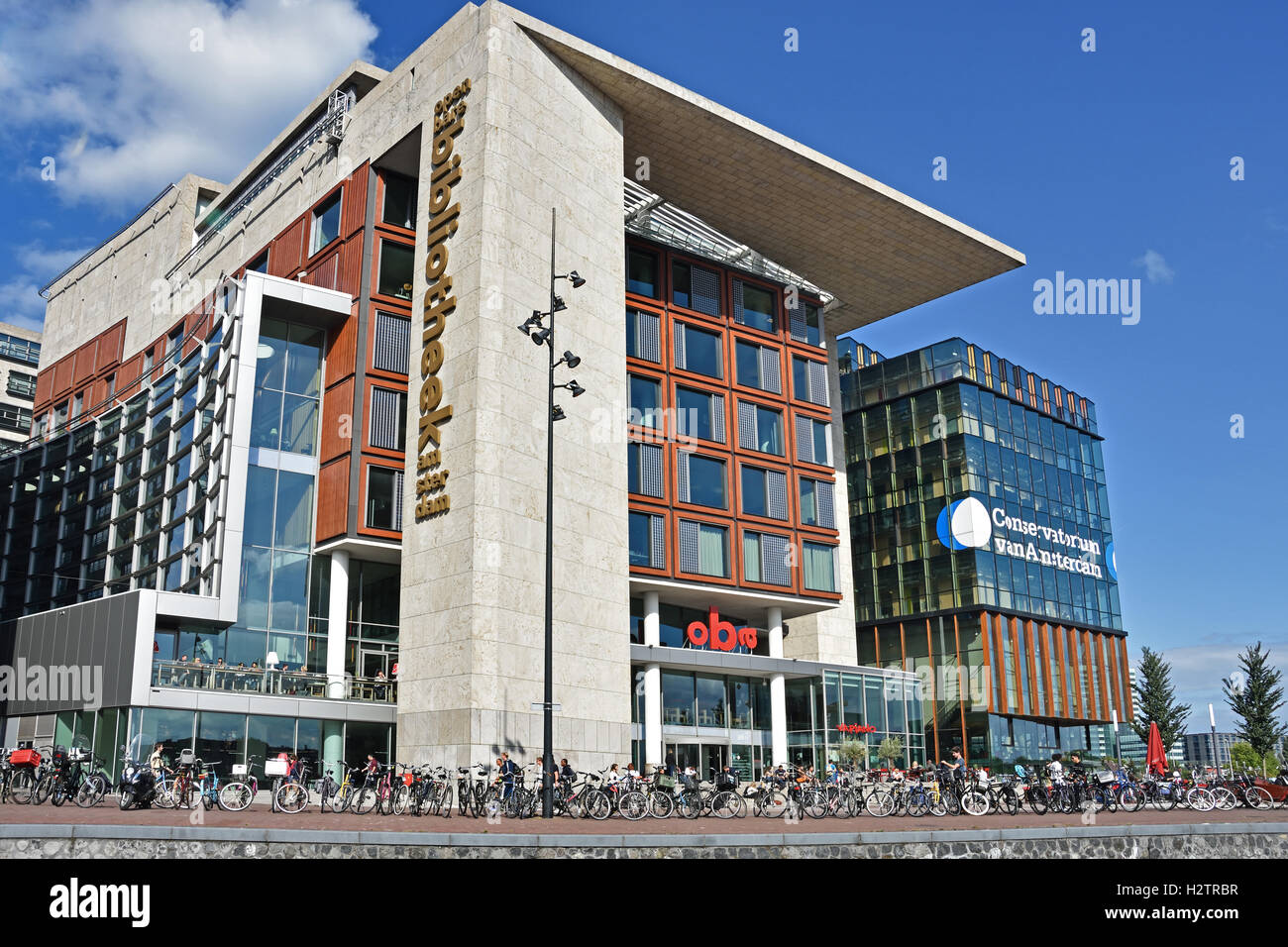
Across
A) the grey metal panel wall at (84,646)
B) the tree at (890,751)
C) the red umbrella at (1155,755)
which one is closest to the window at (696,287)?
the tree at (890,751)

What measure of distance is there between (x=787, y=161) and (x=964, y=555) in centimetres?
2814

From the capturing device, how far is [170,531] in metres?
47.0

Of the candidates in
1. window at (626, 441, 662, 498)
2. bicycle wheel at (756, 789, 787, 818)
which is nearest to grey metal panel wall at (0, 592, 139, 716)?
bicycle wheel at (756, 789, 787, 818)

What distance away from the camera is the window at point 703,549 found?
2071 inches

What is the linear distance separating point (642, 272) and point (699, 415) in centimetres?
725

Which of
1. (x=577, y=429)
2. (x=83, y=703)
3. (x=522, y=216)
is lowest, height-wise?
(x=83, y=703)

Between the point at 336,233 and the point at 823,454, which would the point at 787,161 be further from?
the point at 336,233

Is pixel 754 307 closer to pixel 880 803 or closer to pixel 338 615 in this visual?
pixel 338 615

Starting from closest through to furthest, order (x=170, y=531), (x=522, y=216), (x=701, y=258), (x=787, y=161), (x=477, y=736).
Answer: (x=477, y=736) → (x=522, y=216) → (x=170, y=531) → (x=787, y=161) → (x=701, y=258)

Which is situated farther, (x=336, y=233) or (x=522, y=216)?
(x=336, y=233)

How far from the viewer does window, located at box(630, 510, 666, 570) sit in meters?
50.9
